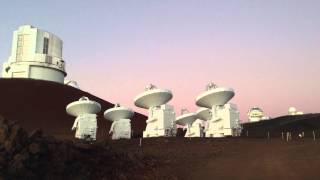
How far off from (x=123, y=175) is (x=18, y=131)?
6523mm

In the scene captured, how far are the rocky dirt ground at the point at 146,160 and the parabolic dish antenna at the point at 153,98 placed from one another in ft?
46.1

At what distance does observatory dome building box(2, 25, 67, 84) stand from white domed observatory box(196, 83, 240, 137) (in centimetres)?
4574

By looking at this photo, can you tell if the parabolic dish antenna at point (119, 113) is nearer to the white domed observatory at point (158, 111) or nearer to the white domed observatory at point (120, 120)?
the white domed observatory at point (120, 120)

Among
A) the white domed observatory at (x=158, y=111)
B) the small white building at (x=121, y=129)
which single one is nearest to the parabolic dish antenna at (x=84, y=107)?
the small white building at (x=121, y=129)

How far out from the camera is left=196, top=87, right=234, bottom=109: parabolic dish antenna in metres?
50.6

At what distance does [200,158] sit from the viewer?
3403cm

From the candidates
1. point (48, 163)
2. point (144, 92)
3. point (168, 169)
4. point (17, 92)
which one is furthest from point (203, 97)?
point (17, 92)

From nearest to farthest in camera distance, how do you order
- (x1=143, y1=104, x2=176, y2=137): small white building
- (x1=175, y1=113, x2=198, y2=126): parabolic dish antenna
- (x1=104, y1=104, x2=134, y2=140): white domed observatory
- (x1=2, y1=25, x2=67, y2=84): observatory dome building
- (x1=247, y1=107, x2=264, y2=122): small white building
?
(x1=143, y1=104, x2=176, y2=137): small white building → (x1=104, y1=104, x2=134, y2=140): white domed observatory → (x1=175, y1=113, x2=198, y2=126): parabolic dish antenna → (x1=2, y1=25, x2=67, y2=84): observatory dome building → (x1=247, y1=107, x2=264, y2=122): small white building

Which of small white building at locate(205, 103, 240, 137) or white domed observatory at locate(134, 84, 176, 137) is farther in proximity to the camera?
white domed observatory at locate(134, 84, 176, 137)

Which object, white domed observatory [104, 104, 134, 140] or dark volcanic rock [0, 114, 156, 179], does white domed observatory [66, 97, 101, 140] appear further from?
dark volcanic rock [0, 114, 156, 179]

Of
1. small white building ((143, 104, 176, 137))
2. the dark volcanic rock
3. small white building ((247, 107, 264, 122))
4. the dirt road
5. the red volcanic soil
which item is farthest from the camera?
small white building ((247, 107, 264, 122))

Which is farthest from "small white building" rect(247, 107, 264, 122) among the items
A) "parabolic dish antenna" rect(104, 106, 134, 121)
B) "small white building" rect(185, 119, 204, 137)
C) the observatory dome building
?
"parabolic dish antenna" rect(104, 106, 134, 121)

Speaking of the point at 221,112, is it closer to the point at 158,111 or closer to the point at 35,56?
the point at 158,111

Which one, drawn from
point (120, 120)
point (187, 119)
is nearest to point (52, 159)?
point (120, 120)
